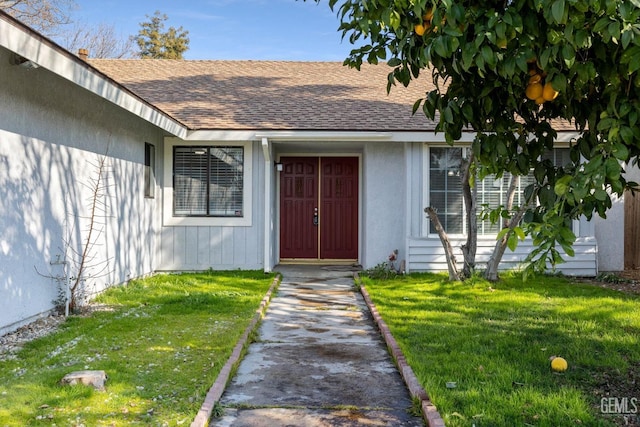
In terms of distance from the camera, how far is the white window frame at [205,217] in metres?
11.3

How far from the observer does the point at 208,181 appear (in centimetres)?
1135

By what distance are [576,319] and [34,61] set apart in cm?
631

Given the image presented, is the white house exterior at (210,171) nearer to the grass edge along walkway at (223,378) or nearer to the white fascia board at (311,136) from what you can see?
the white fascia board at (311,136)

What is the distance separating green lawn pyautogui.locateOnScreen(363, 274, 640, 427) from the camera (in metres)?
3.87

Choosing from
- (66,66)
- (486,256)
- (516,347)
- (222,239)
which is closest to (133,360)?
(66,66)

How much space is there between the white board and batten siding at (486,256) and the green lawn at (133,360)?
11.9 ft

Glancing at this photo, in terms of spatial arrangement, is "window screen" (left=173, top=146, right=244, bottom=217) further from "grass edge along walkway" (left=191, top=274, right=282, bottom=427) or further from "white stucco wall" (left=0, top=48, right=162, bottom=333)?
"grass edge along walkway" (left=191, top=274, right=282, bottom=427)

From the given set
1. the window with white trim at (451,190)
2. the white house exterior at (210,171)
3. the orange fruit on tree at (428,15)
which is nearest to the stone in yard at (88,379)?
the white house exterior at (210,171)

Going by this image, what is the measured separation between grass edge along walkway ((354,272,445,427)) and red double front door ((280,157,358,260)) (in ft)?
19.4

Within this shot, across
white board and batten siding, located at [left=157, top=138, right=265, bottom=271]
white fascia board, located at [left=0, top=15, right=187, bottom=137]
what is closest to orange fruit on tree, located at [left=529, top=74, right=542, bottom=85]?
white fascia board, located at [left=0, top=15, right=187, bottom=137]

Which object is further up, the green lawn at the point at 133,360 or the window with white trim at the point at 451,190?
the window with white trim at the point at 451,190

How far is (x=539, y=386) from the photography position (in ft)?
14.1

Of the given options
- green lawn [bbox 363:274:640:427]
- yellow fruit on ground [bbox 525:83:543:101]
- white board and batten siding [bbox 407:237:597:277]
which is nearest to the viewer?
yellow fruit on ground [bbox 525:83:543:101]

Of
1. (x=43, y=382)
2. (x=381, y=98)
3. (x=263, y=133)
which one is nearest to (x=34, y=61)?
(x=43, y=382)
